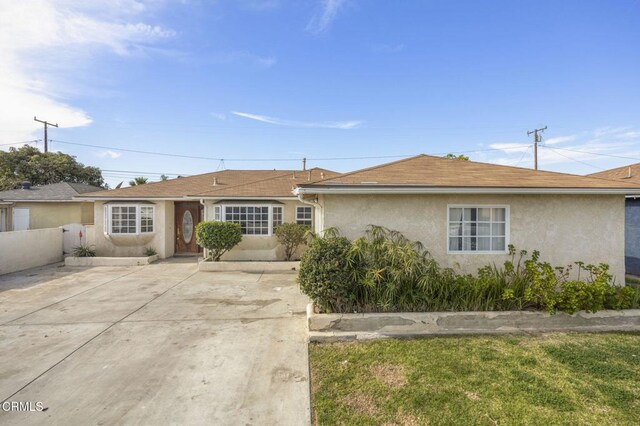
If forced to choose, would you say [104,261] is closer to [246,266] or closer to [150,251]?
[150,251]

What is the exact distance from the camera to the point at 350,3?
1226 cm

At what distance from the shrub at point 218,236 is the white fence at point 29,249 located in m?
6.99

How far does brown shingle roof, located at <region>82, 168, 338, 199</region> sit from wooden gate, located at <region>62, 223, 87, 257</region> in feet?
5.84

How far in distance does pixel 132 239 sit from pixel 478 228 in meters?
14.1

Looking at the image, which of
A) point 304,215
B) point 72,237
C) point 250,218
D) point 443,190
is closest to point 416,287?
point 443,190

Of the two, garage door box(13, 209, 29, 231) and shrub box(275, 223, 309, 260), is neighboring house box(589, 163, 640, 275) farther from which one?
garage door box(13, 209, 29, 231)

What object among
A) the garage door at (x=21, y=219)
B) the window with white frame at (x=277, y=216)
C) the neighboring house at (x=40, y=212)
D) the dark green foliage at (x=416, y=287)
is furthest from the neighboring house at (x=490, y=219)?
the garage door at (x=21, y=219)

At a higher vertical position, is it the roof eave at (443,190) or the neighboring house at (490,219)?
the roof eave at (443,190)

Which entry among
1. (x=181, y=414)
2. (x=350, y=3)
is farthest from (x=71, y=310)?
(x=350, y=3)

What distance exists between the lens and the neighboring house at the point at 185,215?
13.6 metres

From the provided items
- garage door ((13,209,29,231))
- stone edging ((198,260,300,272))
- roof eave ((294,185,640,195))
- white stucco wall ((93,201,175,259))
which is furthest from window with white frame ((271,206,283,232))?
garage door ((13,209,29,231))

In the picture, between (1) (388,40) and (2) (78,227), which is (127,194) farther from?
(1) (388,40)

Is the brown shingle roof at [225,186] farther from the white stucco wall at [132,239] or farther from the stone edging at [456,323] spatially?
the stone edging at [456,323]

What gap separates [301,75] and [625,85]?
557 inches
